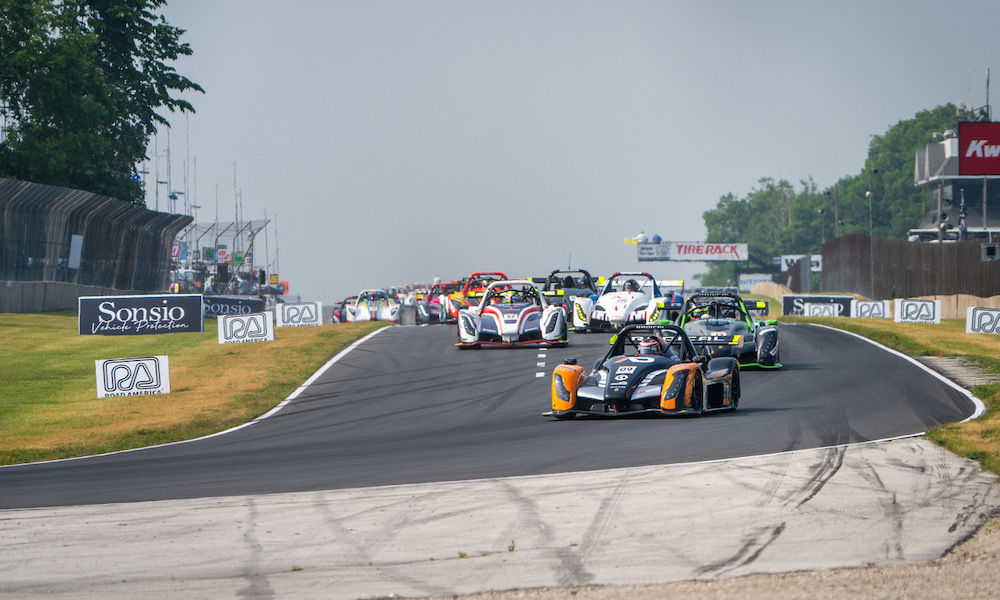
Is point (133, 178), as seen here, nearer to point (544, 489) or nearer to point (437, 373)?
point (437, 373)

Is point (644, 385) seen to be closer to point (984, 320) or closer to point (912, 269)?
point (984, 320)

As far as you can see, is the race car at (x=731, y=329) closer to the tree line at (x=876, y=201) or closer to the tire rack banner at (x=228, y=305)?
the tire rack banner at (x=228, y=305)

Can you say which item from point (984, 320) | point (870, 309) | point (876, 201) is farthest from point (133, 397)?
point (876, 201)

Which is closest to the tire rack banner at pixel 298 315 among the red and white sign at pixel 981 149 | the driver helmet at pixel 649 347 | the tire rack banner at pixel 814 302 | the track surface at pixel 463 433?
the track surface at pixel 463 433

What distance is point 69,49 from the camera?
52.4 m

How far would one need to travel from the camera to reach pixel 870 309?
40.2 m

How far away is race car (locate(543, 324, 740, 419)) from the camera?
14000 mm

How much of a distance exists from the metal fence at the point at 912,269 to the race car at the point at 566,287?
1548 centimetres

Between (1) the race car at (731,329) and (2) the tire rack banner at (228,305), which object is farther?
(2) the tire rack banner at (228,305)

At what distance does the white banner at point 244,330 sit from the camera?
28406mm

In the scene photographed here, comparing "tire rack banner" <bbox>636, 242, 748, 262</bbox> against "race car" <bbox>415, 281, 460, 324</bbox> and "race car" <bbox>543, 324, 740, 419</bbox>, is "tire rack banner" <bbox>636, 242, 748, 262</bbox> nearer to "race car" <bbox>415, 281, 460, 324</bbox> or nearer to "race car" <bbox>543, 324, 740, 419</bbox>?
"race car" <bbox>415, 281, 460, 324</bbox>

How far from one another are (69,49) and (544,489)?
166 ft

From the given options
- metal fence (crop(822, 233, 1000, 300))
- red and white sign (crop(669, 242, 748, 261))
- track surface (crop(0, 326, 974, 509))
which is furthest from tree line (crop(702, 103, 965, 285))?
track surface (crop(0, 326, 974, 509))

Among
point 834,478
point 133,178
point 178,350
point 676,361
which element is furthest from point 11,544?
point 133,178
